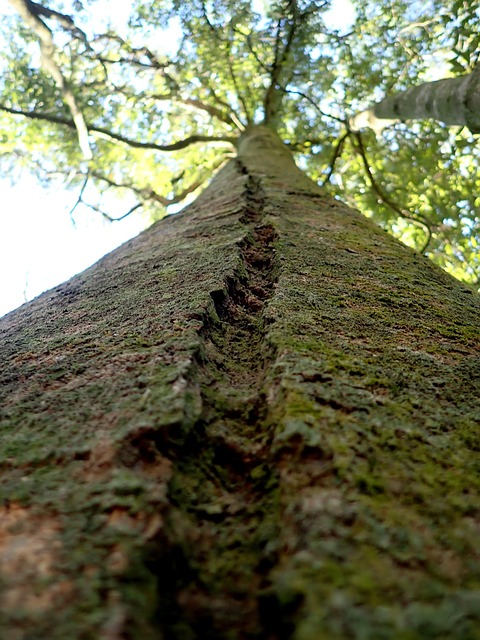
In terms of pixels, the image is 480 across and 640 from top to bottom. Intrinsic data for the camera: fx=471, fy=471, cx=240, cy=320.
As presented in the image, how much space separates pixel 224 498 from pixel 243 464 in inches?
3.1

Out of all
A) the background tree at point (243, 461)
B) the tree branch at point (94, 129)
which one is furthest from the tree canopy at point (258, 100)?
the background tree at point (243, 461)

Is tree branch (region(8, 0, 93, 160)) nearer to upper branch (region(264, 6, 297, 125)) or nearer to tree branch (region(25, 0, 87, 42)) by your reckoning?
tree branch (region(25, 0, 87, 42))

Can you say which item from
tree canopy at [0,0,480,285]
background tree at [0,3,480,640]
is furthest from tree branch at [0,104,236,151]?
background tree at [0,3,480,640]

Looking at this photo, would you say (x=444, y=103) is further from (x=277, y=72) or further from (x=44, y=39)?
(x=44, y=39)

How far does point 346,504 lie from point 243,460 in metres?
0.26

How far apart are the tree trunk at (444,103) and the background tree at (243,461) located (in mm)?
1795

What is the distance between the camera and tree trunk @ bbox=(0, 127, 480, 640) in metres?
0.57

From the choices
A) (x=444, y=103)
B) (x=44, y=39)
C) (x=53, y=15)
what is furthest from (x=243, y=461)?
(x=53, y=15)

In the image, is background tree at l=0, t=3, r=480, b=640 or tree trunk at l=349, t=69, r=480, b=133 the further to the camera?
tree trunk at l=349, t=69, r=480, b=133

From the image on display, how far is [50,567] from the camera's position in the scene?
0.59 meters

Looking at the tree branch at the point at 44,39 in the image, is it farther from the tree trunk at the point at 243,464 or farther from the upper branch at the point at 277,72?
the tree trunk at the point at 243,464

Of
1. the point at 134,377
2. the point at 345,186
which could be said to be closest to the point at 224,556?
the point at 134,377

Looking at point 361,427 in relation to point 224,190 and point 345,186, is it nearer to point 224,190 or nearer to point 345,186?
point 224,190

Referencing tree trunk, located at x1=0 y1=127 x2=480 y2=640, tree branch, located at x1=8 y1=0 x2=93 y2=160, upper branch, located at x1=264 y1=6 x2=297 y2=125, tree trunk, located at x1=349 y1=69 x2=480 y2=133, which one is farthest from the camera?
upper branch, located at x1=264 y1=6 x2=297 y2=125
